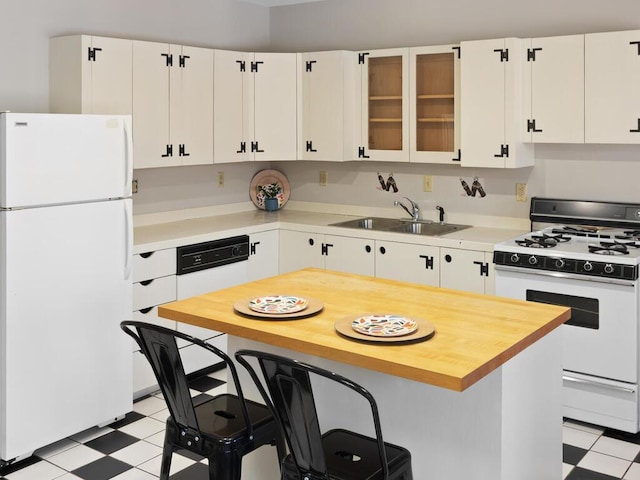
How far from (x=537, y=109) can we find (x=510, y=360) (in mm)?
2427

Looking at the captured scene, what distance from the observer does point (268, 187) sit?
5.86 metres

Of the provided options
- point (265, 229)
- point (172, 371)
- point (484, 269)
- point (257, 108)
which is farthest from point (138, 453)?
point (257, 108)

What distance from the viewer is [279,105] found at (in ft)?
17.6

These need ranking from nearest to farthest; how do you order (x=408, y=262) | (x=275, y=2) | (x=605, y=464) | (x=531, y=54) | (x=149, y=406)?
(x=605, y=464) → (x=149, y=406) → (x=531, y=54) → (x=408, y=262) → (x=275, y=2)

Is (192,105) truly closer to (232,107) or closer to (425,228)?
(232,107)

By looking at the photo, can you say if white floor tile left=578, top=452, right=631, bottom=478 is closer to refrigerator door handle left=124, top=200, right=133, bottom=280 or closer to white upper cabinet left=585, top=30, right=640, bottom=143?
white upper cabinet left=585, top=30, right=640, bottom=143

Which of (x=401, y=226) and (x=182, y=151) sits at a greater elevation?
(x=182, y=151)

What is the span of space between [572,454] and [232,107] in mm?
3118

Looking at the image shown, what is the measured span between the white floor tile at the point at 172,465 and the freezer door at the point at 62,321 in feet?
1.59

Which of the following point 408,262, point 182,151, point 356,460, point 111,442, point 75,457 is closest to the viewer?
point 356,460

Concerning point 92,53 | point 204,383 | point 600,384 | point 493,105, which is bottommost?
point 204,383

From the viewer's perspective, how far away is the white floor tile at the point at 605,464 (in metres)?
3.44

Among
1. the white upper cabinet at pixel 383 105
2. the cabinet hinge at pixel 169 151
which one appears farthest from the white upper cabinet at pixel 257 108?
the white upper cabinet at pixel 383 105

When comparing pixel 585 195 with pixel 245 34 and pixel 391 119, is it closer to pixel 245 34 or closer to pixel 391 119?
pixel 391 119
